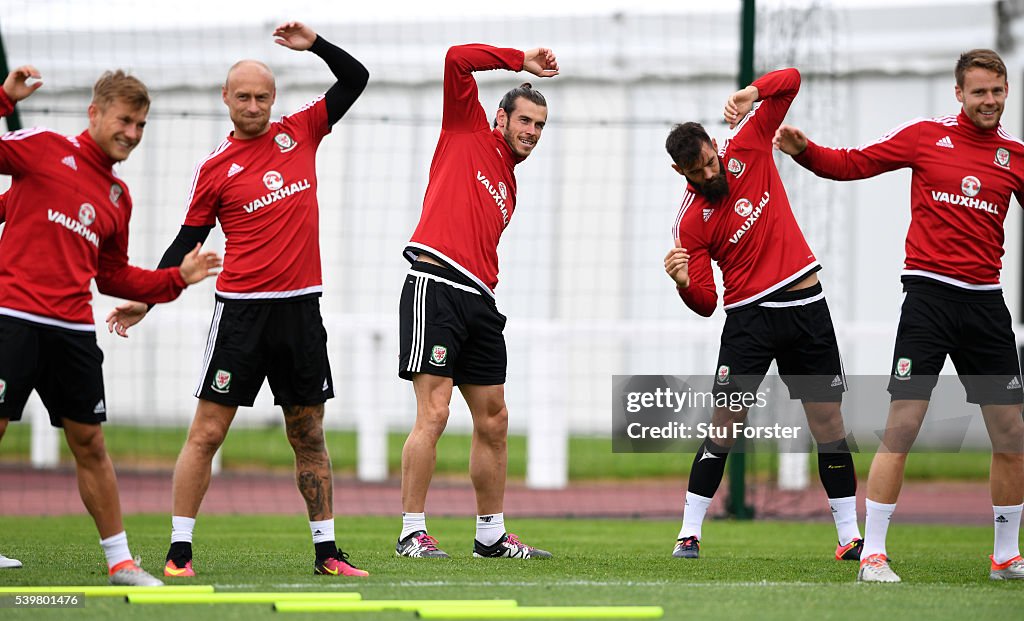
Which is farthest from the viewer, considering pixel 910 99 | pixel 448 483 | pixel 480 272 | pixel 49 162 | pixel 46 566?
pixel 910 99

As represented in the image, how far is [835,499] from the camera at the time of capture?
701 centimetres

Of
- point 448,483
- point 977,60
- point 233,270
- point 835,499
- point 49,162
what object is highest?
point 977,60

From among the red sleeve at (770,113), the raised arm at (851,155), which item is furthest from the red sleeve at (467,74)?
the raised arm at (851,155)

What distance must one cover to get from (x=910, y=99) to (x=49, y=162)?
12.9 meters

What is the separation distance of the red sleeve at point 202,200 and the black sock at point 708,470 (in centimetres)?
297

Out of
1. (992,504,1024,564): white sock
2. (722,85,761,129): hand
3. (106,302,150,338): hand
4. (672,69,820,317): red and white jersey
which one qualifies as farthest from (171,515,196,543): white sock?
(992,504,1024,564): white sock

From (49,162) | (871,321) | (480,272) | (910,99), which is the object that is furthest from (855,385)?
(49,162)

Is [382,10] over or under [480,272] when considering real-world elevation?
over

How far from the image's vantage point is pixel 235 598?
4.96m

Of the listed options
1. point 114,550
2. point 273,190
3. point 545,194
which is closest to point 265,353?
point 273,190

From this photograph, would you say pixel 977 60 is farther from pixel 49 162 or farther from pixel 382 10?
pixel 382 10

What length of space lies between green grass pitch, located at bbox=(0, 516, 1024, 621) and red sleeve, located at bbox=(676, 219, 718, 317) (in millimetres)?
1390

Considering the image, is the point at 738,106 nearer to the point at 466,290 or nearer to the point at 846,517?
the point at 466,290

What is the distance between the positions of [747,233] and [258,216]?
2.66 m
